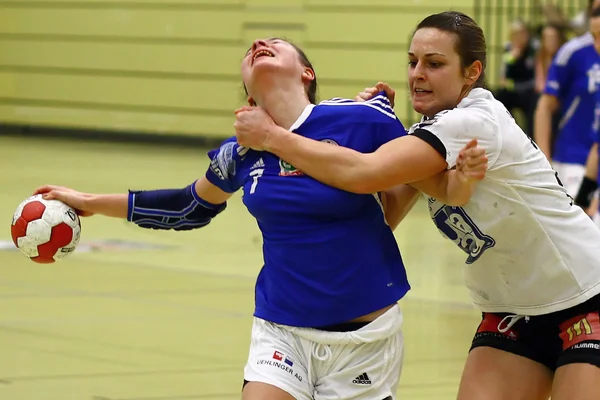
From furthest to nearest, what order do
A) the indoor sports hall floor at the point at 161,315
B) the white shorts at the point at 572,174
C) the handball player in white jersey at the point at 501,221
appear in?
the white shorts at the point at 572,174 < the indoor sports hall floor at the point at 161,315 < the handball player in white jersey at the point at 501,221

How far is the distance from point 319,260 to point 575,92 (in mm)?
5660

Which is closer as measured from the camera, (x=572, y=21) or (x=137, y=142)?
(x=572, y=21)

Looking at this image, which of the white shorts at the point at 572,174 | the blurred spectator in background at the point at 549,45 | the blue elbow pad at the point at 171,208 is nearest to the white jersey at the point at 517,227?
the blue elbow pad at the point at 171,208

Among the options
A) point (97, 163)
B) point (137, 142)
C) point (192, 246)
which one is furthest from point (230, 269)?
point (137, 142)

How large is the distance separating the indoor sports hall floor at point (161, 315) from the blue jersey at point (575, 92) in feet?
4.54

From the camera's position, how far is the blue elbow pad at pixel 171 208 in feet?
13.4

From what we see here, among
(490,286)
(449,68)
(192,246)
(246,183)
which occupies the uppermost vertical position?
(449,68)

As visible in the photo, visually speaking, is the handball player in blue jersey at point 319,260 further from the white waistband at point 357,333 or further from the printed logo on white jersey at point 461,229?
the printed logo on white jersey at point 461,229

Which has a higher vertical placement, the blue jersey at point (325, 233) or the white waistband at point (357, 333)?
the blue jersey at point (325, 233)

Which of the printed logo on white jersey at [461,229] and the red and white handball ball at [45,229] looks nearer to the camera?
the printed logo on white jersey at [461,229]

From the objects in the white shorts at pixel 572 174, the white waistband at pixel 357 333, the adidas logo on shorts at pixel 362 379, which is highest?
the white waistband at pixel 357 333

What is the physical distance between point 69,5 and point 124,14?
1.26m

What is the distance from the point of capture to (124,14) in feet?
63.9

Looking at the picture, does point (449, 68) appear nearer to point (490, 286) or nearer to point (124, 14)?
point (490, 286)
